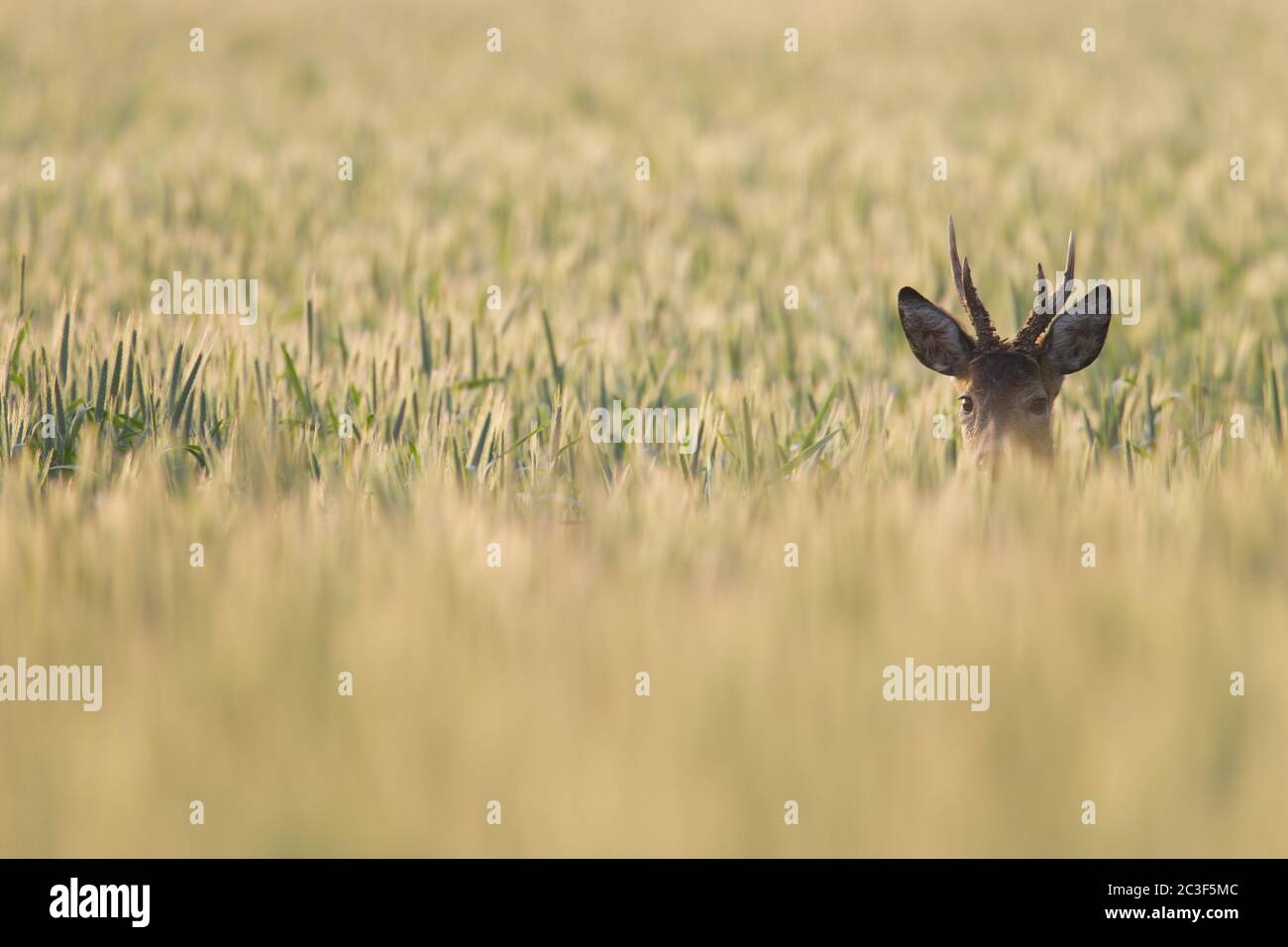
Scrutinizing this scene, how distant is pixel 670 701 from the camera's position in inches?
102

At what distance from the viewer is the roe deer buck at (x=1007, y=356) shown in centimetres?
561

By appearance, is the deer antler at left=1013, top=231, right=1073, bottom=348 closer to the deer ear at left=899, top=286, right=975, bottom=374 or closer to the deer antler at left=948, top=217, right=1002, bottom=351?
the deer antler at left=948, top=217, right=1002, bottom=351

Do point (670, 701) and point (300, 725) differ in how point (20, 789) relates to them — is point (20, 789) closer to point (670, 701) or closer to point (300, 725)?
point (300, 725)

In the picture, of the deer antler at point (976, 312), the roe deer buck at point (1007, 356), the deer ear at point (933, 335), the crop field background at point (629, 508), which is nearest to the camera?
the crop field background at point (629, 508)

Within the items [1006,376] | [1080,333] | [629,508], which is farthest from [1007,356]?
[629,508]

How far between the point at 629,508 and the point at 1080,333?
7.81ft

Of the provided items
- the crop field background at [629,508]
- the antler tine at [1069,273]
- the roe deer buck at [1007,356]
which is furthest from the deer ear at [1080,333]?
the crop field background at [629,508]

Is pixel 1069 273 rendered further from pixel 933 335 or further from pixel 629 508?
pixel 629 508

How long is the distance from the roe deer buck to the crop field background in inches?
7.1

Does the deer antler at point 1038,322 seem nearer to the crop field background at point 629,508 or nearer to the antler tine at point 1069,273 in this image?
the antler tine at point 1069,273

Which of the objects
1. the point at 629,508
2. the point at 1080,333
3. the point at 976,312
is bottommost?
the point at 629,508

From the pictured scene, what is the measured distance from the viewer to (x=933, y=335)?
19.4 ft

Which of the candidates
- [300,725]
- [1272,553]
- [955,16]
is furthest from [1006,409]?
[955,16]

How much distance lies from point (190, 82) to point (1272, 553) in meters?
15.1
